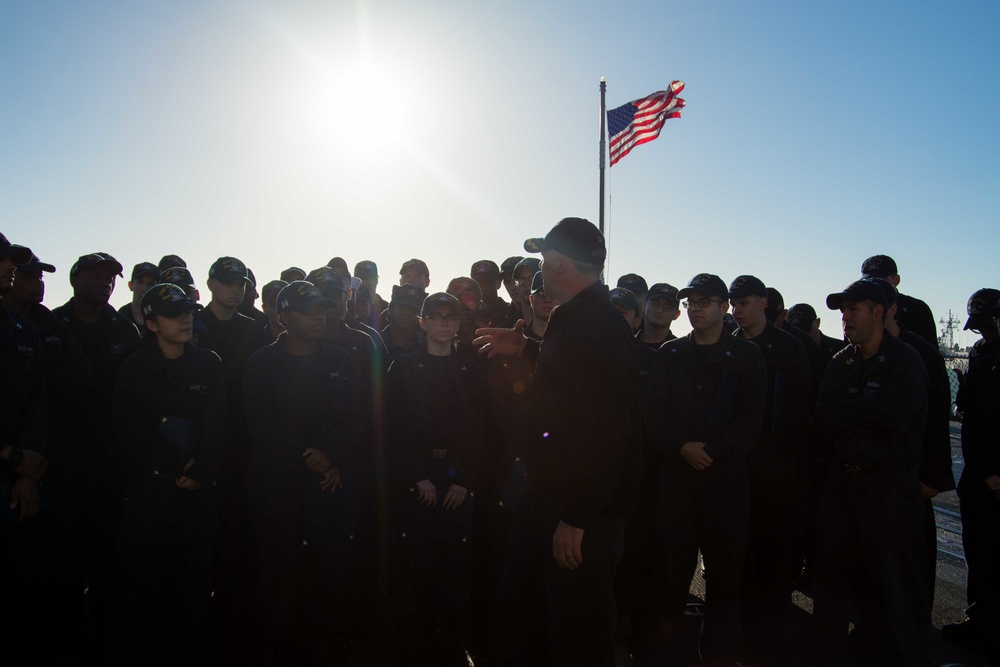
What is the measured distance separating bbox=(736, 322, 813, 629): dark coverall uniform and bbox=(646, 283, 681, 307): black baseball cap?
0.94m

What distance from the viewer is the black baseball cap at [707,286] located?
4.14 metres

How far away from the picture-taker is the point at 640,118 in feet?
42.0

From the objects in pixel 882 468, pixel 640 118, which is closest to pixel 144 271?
pixel 882 468

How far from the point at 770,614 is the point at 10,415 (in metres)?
5.26

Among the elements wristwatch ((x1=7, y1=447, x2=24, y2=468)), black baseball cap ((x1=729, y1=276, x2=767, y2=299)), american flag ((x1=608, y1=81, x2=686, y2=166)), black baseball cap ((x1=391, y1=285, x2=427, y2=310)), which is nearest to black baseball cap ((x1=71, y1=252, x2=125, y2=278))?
wristwatch ((x1=7, y1=447, x2=24, y2=468))

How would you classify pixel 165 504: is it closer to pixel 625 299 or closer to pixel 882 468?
pixel 625 299

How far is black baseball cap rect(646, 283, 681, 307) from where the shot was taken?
502cm

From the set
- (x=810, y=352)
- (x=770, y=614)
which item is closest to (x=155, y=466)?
(x=770, y=614)

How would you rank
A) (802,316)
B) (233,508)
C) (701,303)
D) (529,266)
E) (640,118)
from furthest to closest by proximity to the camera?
(640,118) < (802,316) < (529,266) < (233,508) < (701,303)

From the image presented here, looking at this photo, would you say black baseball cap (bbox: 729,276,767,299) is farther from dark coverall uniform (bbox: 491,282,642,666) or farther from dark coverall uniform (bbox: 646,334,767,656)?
dark coverall uniform (bbox: 491,282,642,666)

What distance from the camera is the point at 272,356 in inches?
160

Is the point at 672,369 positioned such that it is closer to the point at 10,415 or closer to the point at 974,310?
the point at 974,310

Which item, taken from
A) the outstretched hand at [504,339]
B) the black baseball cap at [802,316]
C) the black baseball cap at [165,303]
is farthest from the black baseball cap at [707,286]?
the black baseball cap at [165,303]

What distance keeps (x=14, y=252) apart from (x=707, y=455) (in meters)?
4.59
